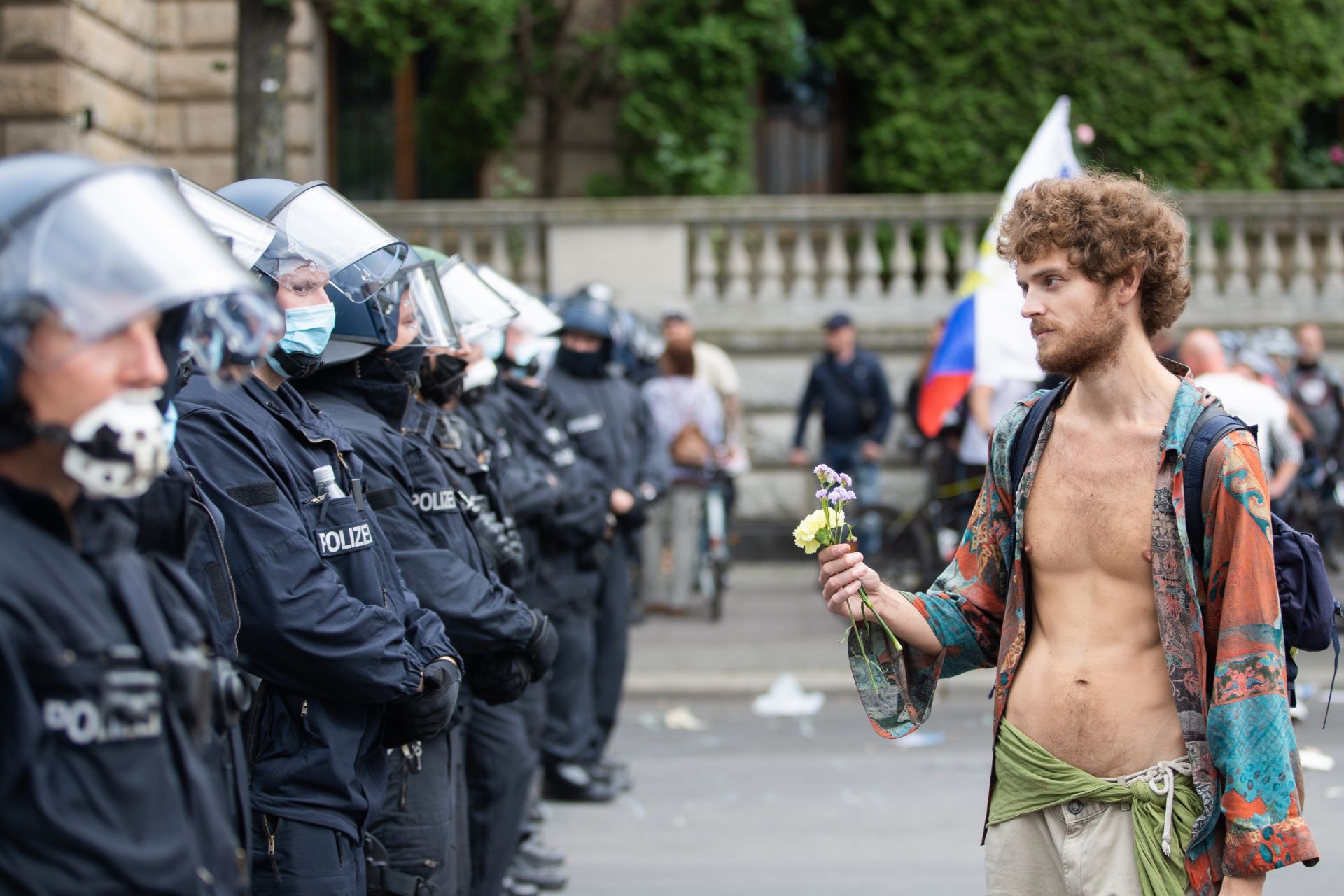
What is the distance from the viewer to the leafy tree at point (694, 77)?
1564 cm

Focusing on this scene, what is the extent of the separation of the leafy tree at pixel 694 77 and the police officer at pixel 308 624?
12.5 metres

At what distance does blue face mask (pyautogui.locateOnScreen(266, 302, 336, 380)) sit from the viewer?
11.6 feet

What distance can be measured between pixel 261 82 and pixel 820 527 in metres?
7.93

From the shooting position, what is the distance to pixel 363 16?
14.7 metres

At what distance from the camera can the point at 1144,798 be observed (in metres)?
2.93

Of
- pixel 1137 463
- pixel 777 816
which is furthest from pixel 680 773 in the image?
pixel 1137 463

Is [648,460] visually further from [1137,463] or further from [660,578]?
[1137,463]

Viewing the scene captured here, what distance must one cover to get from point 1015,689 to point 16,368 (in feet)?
6.96

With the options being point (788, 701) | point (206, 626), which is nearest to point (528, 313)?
point (788, 701)

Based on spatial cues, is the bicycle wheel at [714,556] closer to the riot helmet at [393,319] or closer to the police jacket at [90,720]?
the riot helmet at [393,319]

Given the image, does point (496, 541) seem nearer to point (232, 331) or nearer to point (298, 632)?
point (298, 632)

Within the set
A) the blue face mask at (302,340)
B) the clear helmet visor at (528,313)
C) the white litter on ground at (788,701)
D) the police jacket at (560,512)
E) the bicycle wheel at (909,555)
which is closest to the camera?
the blue face mask at (302,340)

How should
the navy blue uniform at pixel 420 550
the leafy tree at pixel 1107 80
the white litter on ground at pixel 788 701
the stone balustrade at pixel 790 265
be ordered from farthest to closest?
the leafy tree at pixel 1107 80
the stone balustrade at pixel 790 265
the white litter on ground at pixel 788 701
the navy blue uniform at pixel 420 550

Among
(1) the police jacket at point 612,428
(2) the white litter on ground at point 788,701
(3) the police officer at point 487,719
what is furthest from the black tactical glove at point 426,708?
(2) the white litter on ground at point 788,701
